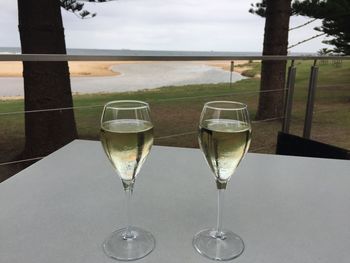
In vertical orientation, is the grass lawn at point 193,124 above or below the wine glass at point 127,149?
below

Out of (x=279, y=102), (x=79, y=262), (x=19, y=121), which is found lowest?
(x=19, y=121)

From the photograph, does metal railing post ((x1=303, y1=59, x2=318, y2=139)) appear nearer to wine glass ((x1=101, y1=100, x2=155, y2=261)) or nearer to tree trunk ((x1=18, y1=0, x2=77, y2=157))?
tree trunk ((x1=18, y1=0, x2=77, y2=157))

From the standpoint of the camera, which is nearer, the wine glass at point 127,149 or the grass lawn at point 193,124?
the wine glass at point 127,149

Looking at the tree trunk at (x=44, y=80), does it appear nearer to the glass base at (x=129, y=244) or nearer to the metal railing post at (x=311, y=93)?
the metal railing post at (x=311, y=93)

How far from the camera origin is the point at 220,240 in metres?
0.45

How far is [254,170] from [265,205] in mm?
155

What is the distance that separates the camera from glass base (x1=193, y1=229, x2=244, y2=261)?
419 mm

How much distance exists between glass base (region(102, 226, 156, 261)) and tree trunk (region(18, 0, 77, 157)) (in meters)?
2.70

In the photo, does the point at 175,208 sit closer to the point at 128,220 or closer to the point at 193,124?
the point at 128,220

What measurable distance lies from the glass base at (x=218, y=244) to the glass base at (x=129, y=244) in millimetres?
59

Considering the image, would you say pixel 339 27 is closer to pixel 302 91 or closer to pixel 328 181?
pixel 302 91

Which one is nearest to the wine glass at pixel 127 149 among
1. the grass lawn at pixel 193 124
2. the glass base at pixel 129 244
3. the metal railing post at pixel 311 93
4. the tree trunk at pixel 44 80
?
the glass base at pixel 129 244

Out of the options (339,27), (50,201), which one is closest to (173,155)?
(50,201)

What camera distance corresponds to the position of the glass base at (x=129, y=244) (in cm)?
42
